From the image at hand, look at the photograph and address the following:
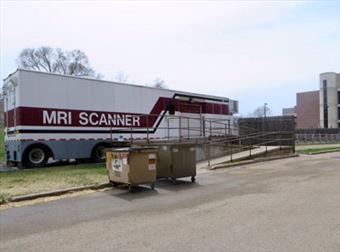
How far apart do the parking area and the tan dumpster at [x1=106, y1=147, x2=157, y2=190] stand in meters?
0.33

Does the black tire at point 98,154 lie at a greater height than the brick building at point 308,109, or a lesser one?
lesser

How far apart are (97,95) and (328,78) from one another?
309ft

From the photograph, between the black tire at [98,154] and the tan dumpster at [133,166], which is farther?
the black tire at [98,154]

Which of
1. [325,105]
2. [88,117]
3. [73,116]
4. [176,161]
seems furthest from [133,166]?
[325,105]

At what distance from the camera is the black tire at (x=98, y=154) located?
1783cm

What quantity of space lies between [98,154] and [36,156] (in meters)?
2.81

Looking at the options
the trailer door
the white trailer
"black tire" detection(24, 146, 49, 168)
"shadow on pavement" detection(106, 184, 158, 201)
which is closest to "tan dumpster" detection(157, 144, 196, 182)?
"shadow on pavement" detection(106, 184, 158, 201)

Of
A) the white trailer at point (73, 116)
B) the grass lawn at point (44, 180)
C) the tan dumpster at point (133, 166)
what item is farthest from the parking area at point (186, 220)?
→ the white trailer at point (73, 116)

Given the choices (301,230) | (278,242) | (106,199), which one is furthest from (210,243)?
(106,199)

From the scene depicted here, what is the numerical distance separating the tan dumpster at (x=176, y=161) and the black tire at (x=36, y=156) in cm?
567

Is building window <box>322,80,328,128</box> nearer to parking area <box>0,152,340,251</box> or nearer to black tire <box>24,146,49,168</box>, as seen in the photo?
black tire <box>24,146,49,168</box>

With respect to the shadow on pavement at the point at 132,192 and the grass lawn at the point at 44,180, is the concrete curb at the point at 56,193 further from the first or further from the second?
the shadow on pavement at the point at 132,192

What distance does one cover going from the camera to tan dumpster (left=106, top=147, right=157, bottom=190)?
36.6 feet

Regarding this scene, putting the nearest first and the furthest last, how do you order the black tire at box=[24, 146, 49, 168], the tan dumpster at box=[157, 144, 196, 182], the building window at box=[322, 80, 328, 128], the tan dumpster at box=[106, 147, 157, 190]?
the tan dumpster at box=[106, 147, 157, 190], the tan dumpster at box=[157, 144, 196, 182], the black tire at box=[24, 146, 49, 168], the building window at box=[322, 80, 328, 128]
